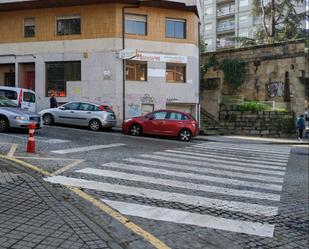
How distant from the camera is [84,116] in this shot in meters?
22.5

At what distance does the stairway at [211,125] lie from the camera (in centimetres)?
2879

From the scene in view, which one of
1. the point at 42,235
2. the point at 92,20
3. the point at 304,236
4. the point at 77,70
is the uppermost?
the point at 92,20

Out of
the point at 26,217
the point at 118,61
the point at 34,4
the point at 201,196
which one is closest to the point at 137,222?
the point at 26,217

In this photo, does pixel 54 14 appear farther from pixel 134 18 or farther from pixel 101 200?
pixel 101 200

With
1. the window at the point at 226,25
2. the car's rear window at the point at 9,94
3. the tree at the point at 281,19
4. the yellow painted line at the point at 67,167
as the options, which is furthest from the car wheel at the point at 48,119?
the window at the point at 226,25

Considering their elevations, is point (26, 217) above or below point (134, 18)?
below

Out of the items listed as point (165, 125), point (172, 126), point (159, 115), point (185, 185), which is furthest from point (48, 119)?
point (185, 185)

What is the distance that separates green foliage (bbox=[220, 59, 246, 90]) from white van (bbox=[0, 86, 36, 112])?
1768 centimetres

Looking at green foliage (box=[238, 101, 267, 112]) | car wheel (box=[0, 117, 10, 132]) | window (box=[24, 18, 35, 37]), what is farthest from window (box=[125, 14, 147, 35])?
car wheel (box=[0, 117, 10, 132])

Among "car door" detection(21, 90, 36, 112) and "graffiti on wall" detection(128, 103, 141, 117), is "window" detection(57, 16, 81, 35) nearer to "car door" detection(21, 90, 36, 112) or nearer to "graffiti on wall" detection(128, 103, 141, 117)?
"graffiti on wall" detection(128, 103, 141, 117)

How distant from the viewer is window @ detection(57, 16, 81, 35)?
89.8 ft

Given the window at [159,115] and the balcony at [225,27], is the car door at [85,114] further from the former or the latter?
the balcony at [225,27]

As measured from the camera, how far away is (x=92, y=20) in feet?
88.6

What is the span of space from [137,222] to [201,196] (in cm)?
227
